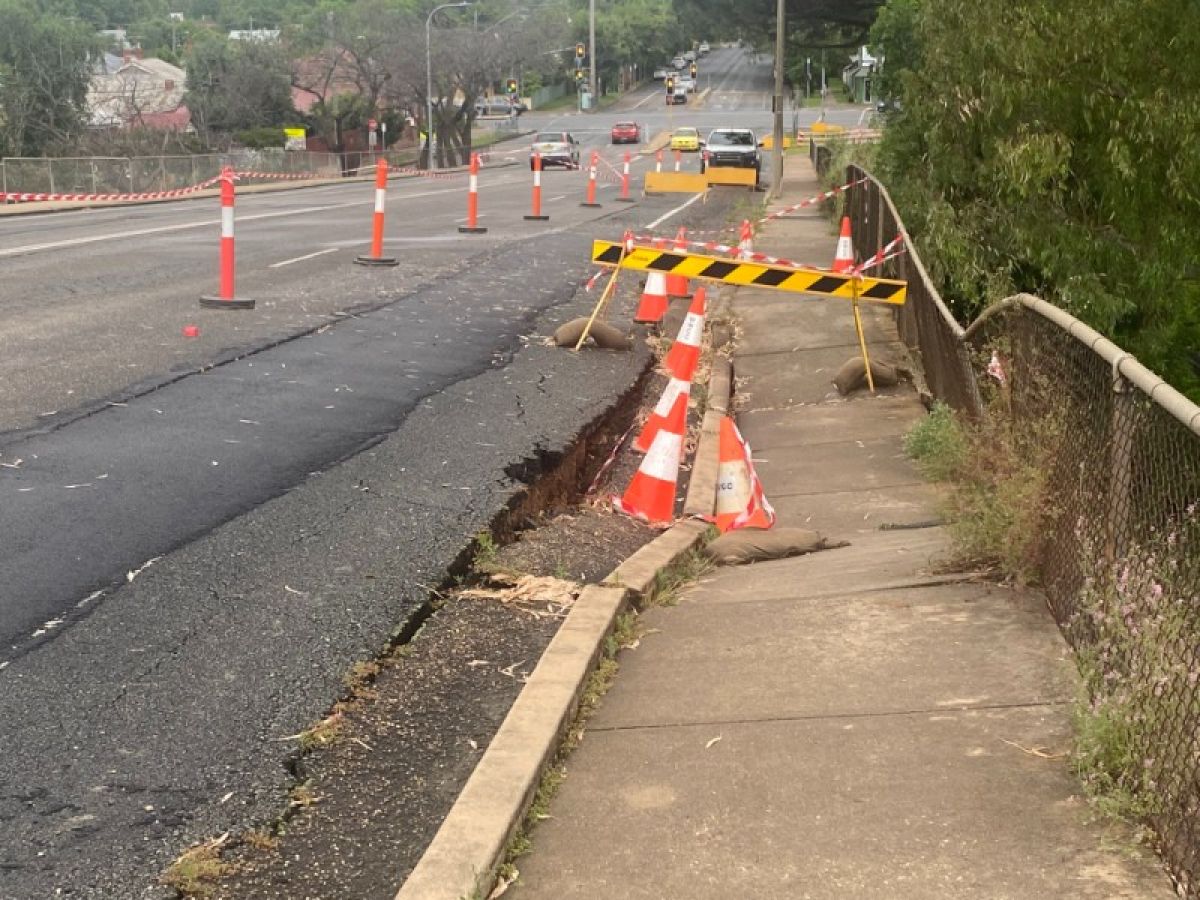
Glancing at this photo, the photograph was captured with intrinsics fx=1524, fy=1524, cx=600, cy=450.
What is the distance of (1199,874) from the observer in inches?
133

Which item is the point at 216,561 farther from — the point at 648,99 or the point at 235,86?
the point at 648,99

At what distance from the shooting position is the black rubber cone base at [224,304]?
13695mm

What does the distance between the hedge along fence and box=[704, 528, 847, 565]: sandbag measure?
1234 millimetres

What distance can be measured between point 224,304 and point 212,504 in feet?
23.0

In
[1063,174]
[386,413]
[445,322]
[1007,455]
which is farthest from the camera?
[445,322]

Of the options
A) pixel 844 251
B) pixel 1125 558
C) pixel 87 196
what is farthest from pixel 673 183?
pixel 1125 558

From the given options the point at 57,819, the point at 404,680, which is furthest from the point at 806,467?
the point at 57,819

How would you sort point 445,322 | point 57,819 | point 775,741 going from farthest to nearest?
1. point 445,322
2. point 775,741
3. point 57,819

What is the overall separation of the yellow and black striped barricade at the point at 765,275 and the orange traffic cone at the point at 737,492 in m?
3.12

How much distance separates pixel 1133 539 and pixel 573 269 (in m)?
14.6

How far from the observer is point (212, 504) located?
7.05 m

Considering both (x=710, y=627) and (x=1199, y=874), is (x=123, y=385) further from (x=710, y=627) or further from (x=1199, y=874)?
(x=1199, y=874)

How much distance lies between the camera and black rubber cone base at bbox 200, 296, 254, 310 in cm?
1370

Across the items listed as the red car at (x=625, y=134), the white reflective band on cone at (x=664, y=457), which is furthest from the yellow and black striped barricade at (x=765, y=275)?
the red car at (x=625, y=134)
